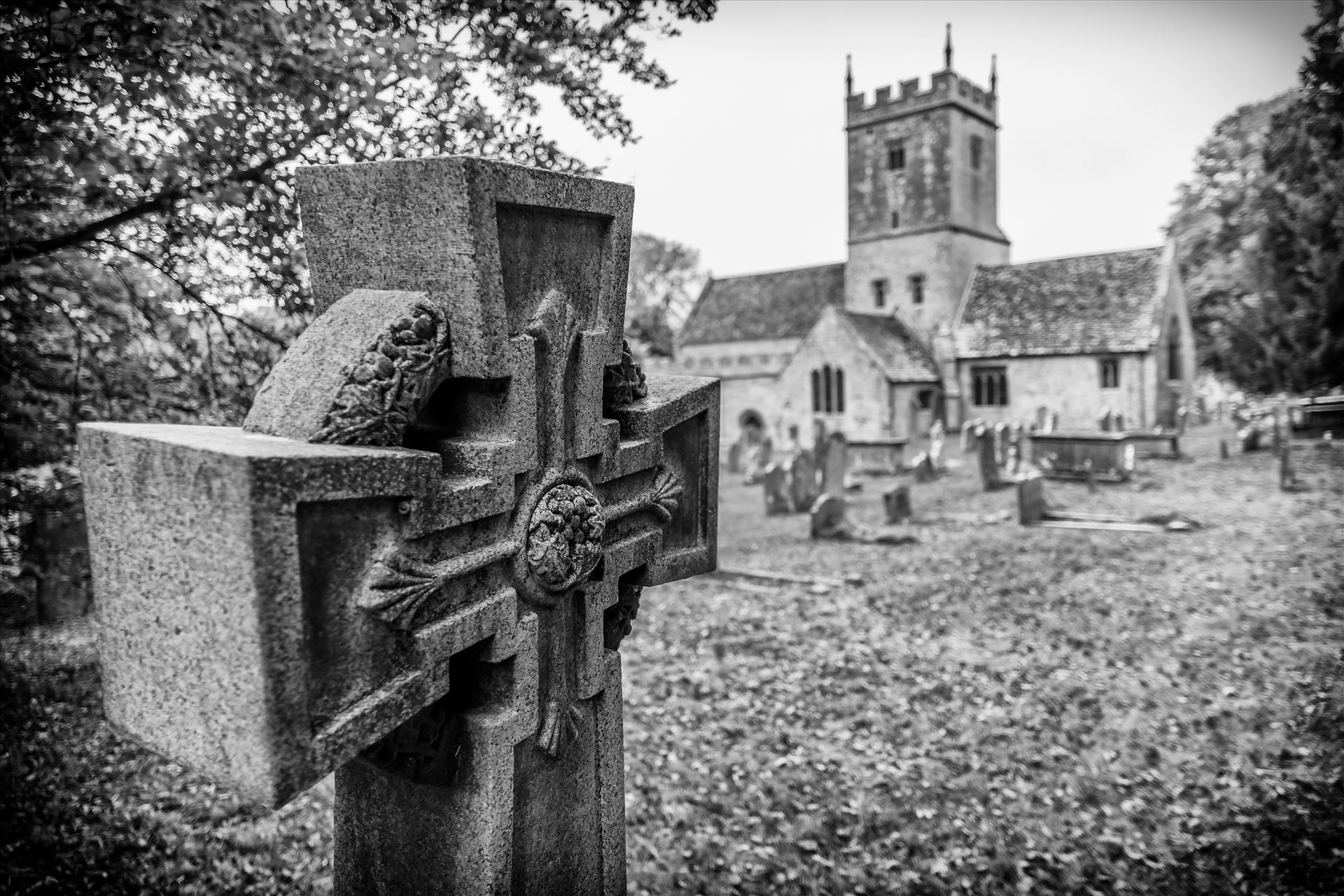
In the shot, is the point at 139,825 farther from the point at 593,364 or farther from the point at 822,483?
the point at 822,483

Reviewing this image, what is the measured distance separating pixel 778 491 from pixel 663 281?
38.2 m

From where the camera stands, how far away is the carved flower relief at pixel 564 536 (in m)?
2.62

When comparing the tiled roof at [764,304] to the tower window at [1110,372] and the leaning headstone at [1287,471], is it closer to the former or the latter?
the tower window at [1110,372]

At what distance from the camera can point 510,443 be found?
2.50m

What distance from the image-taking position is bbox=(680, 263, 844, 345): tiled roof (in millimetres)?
43031

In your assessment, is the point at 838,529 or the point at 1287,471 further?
the point at 1287,471

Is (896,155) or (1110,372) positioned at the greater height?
(896,155)

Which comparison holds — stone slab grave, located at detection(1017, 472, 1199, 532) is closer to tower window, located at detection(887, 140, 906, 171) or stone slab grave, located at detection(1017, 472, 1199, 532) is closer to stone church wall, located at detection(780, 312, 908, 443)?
stone church wall, located at detection(780, 312, 908, 443)

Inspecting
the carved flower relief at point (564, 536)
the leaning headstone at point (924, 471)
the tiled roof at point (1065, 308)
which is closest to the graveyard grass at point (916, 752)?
the carved flower relief at point (564, 536)

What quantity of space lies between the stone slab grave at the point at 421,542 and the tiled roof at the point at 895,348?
1191 inches

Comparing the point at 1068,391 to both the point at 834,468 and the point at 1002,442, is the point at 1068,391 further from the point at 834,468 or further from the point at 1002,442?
the point at 834,468

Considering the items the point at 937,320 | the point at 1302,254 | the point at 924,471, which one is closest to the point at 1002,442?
the point at 924,471

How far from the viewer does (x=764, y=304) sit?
147 feet

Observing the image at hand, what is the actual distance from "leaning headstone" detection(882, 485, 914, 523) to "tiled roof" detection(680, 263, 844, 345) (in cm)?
2736
